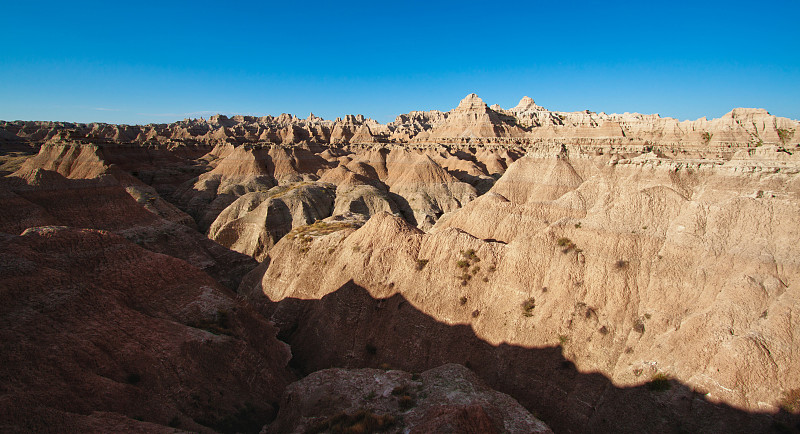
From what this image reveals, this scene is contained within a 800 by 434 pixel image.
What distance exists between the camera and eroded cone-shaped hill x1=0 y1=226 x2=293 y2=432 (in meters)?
10.5

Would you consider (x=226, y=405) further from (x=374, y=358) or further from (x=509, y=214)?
Answer: (x=509, y=214)

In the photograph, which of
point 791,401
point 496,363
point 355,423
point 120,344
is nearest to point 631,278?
point 791,401

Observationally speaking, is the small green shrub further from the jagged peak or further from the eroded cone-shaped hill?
the jagged peak

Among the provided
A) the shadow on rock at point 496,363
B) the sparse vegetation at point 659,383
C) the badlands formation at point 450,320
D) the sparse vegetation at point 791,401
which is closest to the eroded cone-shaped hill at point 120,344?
the badlands formation at point 450,320

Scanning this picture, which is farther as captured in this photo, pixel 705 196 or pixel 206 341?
pixel 705 196

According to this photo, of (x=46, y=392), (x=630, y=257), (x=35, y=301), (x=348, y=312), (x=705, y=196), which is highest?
(x=705, y=196)

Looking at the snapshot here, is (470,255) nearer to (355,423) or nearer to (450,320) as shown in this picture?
(450,320)

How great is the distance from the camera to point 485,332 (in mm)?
18438

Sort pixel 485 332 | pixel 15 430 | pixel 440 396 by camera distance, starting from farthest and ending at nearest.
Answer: pixel 485 332 < pixel 440 396 < pixel 15 430

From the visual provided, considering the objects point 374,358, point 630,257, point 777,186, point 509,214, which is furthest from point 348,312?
point 777,186

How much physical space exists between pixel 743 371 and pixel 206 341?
2005 centimetres

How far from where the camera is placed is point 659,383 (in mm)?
12883

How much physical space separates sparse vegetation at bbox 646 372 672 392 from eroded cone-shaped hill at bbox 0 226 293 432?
594 inches

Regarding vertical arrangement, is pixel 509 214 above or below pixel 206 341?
above
